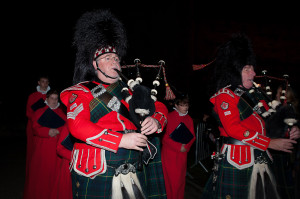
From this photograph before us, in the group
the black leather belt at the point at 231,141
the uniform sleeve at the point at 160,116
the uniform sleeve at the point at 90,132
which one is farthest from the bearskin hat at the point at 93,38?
the black leather belt at the point at 231,141

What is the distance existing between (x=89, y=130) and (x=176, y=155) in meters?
2.63

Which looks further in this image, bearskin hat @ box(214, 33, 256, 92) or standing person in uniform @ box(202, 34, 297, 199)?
bearskin hat @ box(214, 33, 256, 92)

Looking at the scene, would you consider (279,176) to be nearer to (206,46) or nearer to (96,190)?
(96,190)

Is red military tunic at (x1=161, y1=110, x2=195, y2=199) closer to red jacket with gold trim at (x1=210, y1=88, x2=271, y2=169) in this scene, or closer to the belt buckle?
red jacket with gold trim at (x1=210, y1=88, x2=271, y2=169)

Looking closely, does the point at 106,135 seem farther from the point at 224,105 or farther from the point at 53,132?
the point at 53,132

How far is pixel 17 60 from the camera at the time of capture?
35.4 feet

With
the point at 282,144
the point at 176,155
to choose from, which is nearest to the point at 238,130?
the point at 282,144

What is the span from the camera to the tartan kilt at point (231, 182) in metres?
2.46

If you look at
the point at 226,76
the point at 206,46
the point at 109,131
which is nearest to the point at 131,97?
the point at 109,131

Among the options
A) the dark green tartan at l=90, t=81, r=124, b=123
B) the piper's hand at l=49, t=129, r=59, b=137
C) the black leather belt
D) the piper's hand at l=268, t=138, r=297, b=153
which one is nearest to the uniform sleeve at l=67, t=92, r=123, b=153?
the dark green tartan at l=90, t=81, r=124, b=123

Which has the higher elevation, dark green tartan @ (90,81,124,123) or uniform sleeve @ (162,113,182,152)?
dark green tartan @ (90,81,124,123)

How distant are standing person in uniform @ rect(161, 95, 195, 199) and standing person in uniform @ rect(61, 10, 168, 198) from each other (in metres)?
1.77

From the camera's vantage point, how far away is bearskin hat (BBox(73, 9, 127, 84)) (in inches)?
88.8

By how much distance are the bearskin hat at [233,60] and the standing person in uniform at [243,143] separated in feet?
0.03
